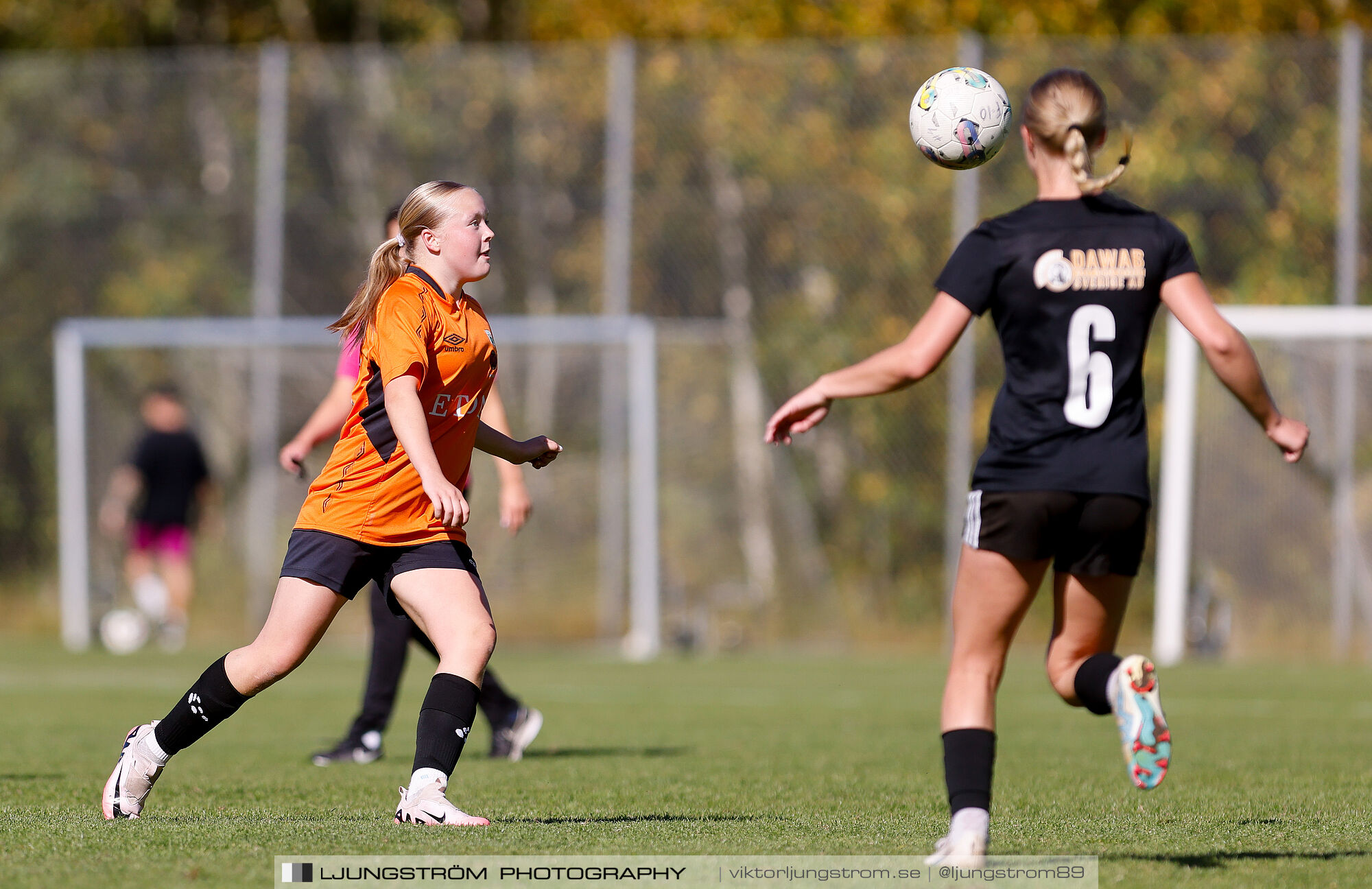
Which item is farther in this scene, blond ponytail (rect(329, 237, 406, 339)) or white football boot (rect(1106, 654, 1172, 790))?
blond ponytail (rect(329, 237, 406, 339))

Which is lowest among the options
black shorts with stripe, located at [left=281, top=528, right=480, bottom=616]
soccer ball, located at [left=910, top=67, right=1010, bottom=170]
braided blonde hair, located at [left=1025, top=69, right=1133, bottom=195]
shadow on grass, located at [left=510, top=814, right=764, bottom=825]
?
shadow on grass, located at [left=510, top=814, right=764, bottom=825]

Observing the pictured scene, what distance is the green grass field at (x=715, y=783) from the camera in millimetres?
4613

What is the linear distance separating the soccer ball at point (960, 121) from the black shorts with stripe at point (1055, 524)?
3.97 ft

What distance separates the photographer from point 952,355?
15766 millimetres

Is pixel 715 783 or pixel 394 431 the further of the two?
pixel 715 783

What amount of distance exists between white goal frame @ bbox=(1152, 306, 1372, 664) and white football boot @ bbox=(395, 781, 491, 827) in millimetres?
10311

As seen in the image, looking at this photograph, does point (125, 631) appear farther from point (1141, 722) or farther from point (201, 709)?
point (1141, 722)

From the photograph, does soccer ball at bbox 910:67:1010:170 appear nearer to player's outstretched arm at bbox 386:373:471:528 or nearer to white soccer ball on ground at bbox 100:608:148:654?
player's outstretched arm at bbox 386:373:471:528

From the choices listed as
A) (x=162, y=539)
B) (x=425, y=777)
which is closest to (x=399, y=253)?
(x=425, y=777)

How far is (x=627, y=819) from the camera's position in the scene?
5.45 m

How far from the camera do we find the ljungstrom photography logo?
4113 millimetres

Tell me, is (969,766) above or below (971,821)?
above

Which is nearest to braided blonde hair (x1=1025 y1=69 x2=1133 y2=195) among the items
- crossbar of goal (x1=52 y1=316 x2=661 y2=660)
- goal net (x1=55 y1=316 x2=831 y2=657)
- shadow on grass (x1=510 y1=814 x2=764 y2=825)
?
shadow on grass (x1=510 y1=814 x2=764 y2=825)

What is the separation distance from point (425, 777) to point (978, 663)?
5.17ft
